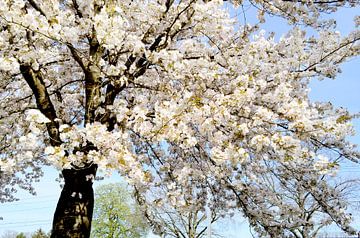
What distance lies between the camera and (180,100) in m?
4.05

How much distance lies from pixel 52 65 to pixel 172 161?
2413 millimetres

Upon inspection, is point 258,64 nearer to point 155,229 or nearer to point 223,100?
point 223,100

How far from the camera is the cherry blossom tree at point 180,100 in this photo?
12.8 feet

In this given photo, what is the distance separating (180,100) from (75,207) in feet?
7.14

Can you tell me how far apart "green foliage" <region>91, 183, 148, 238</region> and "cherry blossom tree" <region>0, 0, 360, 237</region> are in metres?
22.9

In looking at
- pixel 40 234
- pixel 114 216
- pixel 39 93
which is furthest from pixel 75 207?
pixel 40 234

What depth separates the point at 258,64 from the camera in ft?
16.0

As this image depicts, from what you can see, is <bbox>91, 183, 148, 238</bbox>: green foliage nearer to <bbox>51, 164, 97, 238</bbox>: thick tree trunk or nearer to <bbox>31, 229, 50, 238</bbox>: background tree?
<bbox>31, 229, 50, 238</bbox>: background tree

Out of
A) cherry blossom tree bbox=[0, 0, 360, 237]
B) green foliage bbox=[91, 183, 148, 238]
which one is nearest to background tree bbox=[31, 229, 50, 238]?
green foliage bbox=[91, 183, 148, 238]

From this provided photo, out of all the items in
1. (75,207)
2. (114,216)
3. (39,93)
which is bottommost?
(75,207)

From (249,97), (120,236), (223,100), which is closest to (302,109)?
(249,97)

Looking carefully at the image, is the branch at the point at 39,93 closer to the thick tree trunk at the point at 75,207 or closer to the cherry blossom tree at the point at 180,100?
the cherry blossom tree at the point at 180,100

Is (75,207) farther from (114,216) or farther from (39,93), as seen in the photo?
(114,216)

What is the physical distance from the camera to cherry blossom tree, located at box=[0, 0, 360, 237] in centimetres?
390
